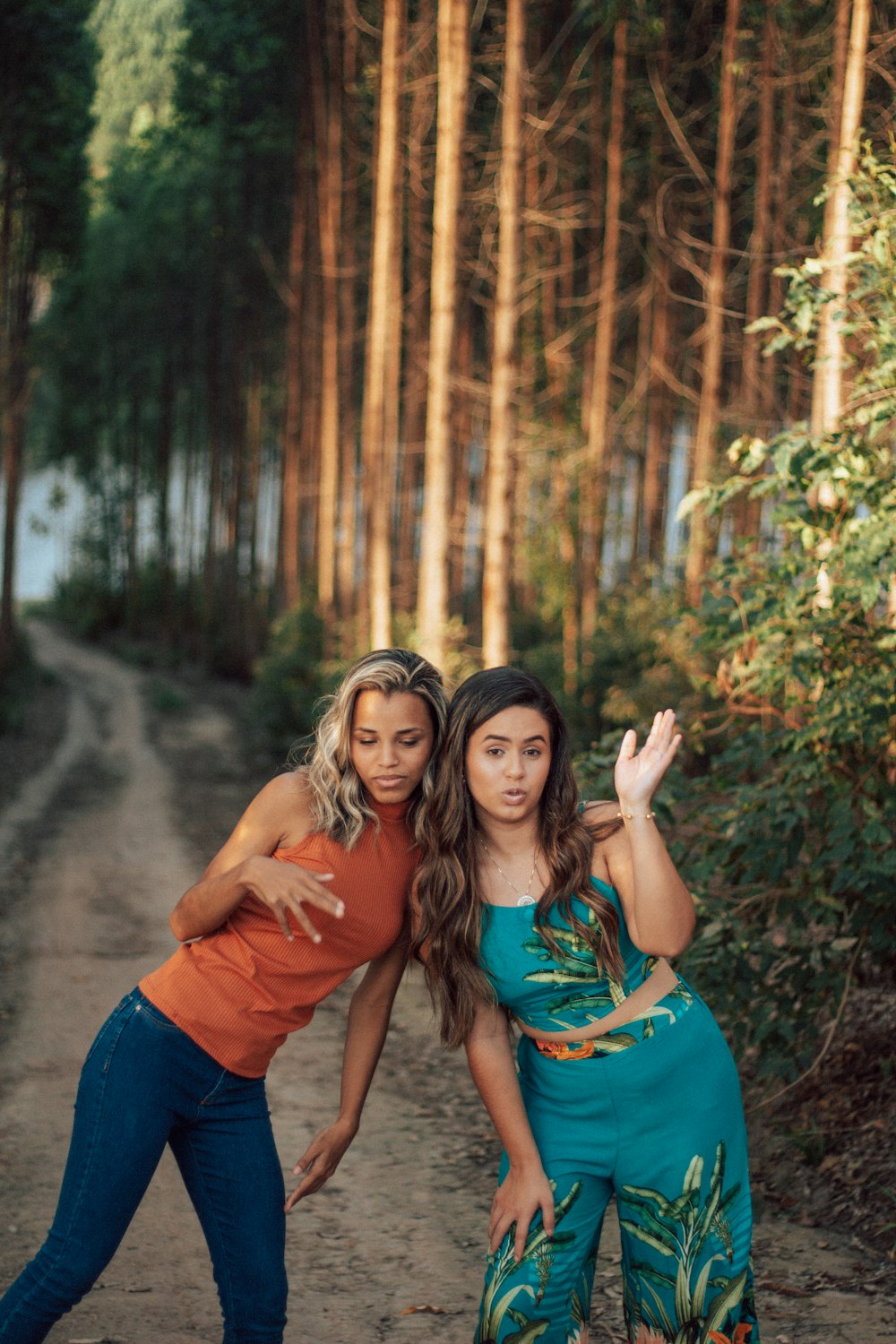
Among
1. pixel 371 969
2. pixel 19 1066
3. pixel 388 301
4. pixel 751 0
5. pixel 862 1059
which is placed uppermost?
pixel 751 0

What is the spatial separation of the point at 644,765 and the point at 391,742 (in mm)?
544

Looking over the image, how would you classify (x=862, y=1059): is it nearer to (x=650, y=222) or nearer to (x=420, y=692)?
(x=420, y=692)

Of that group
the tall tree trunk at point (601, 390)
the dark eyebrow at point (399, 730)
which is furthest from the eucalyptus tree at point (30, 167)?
the dark eyebrow at point (399, 730)

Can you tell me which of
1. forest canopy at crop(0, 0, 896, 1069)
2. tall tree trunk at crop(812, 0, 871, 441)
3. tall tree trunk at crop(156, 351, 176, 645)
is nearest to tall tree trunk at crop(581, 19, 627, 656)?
forest canopy at crop(0, 0, 896, 1069)

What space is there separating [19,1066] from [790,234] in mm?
19177

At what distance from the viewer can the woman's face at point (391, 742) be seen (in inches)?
108

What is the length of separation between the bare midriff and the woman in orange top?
1.53 feet

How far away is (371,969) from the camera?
298 centimetres

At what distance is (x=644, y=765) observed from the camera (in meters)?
2.54

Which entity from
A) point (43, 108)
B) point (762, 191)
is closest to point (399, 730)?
point (762, 191)

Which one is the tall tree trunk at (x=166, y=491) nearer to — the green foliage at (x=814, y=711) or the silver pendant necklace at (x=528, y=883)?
the green foliage at (x=814, y=711)

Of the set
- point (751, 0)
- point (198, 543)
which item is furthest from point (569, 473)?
point (198, 543)

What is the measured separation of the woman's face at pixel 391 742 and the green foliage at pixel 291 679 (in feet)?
49.8

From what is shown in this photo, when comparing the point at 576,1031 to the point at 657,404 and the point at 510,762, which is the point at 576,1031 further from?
the point at 657,404
